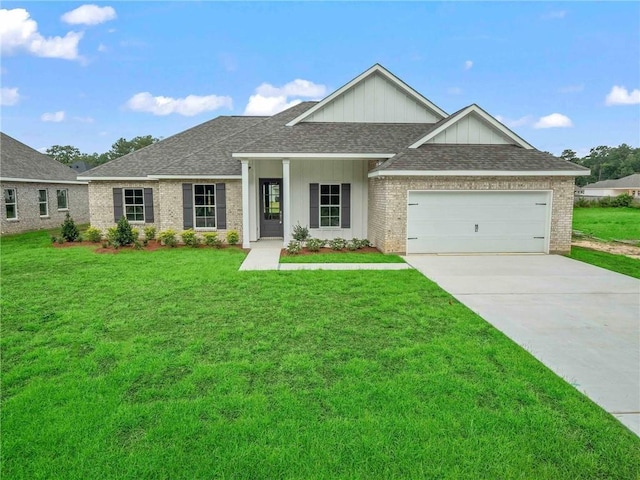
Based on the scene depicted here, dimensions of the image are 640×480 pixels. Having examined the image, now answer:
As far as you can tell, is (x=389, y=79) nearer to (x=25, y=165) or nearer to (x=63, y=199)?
(x=25, y=165)

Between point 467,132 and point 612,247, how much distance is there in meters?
7.19

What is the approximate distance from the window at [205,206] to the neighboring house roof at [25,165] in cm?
993

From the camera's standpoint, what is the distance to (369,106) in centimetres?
1483

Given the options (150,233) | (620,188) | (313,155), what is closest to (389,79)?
(313,155)

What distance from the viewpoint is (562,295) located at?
7.80 meters

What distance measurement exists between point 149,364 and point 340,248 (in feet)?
30.9

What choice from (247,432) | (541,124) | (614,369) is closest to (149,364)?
(247,432)

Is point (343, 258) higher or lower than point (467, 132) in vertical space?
lower

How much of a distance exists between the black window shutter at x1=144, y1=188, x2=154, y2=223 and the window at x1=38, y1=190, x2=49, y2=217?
8.82 meters

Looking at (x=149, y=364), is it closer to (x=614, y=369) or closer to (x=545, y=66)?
(x=614, y=369)

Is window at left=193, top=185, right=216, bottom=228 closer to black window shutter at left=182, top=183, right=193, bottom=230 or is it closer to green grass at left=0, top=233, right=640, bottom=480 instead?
black window shutter at left=182, top=183, right=193, bottom=230

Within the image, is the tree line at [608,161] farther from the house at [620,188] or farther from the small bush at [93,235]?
the small bush at [93,235]

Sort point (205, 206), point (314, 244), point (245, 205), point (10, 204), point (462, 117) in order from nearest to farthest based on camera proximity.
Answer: point (462, 117), point (314, 244), point (245, 205), point (205, 206), point (10, 204)

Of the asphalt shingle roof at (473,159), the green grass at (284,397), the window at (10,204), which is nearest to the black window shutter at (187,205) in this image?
the asphalt shingle roof at (473,159)
